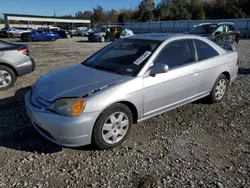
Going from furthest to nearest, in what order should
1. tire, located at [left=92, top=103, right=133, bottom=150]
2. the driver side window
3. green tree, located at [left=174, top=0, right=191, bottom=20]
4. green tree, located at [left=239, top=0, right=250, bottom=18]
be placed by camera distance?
green tree, located at [left=174, top=0, right=191, bottom=20] → green tree, located at [left=239, top=0, right=250, bottom=18] → the driver side window → tire, located at [left=92, top=103, right=133, bottom=150]

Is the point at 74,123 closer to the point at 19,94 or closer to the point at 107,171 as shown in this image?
the point at 107,171

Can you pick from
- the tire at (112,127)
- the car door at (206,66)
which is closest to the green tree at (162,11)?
the car door at (206,66)

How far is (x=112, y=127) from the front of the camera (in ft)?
10.3

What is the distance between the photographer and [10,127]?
3.82m

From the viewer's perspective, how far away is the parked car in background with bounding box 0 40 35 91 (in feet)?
19.2

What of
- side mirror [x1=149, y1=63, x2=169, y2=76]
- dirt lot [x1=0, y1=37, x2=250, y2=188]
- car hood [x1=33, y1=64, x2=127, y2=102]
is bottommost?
dirt lot [x1=0, y1=37, x2=250, y2=188]

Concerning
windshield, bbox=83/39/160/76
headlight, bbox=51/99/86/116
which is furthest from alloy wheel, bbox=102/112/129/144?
windshield, bbox=83/39/160/76

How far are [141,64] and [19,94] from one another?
3.51 m

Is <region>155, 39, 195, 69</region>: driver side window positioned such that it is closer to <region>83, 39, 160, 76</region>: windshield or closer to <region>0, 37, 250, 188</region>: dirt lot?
<region>83, 39, 160, 76</region>: windshield

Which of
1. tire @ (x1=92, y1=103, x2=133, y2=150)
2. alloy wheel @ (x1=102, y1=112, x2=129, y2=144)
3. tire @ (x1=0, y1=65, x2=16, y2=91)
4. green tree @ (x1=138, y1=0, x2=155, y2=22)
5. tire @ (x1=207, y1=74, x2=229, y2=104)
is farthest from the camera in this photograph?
green tree @ (x1=138, y1=0, x2=155, y2=22)

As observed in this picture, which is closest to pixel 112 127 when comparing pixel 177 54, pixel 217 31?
pixel 177 54

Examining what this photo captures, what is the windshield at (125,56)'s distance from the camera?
354 centimetres

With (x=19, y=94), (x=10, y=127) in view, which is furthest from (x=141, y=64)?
(x=19, y=94)

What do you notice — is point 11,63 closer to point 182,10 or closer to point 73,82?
point 73,82
